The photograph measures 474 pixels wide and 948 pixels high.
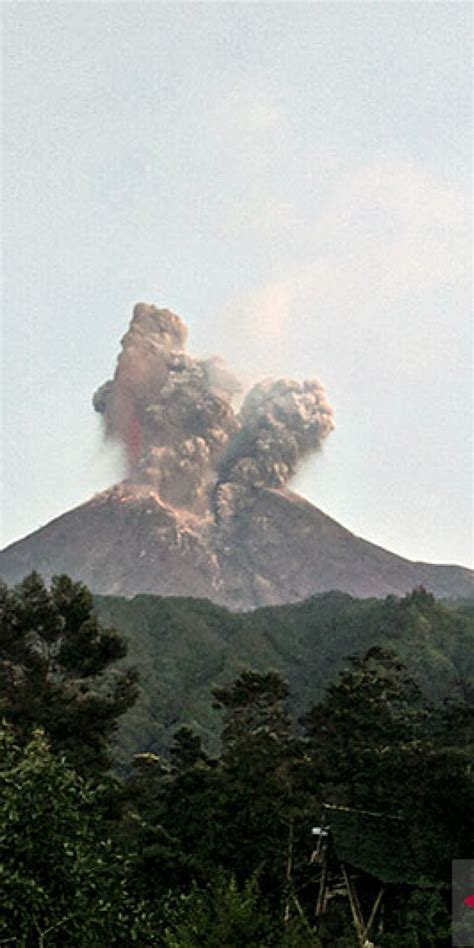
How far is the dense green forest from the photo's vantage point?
13836mm

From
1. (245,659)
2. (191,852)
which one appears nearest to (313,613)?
(245,659)

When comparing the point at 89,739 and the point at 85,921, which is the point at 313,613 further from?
the point at 85,921

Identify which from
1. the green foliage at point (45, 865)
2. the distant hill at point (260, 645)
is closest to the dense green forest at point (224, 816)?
the green foliage at point (45, 865)

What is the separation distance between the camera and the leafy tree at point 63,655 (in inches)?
1319

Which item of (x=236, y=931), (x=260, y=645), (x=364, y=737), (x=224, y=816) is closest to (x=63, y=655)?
(x=364, y=737)

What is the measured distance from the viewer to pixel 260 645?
498 feet

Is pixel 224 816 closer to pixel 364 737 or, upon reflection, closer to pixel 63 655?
pixel 364 737

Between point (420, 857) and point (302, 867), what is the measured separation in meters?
3.14

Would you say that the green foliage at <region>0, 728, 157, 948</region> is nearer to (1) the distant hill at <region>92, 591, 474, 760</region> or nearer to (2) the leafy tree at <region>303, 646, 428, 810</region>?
(2) the leafy tree at <region>303, 646, 428, 810</region>

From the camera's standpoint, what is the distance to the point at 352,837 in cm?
1956

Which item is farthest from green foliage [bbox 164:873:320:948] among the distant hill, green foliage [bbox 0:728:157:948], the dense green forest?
the distant hill

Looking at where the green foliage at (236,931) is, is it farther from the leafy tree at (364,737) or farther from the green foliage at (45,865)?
the leafy tree at (364,737)

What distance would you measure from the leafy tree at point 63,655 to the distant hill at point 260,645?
59.1m

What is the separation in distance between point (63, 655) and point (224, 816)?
52.3ft
